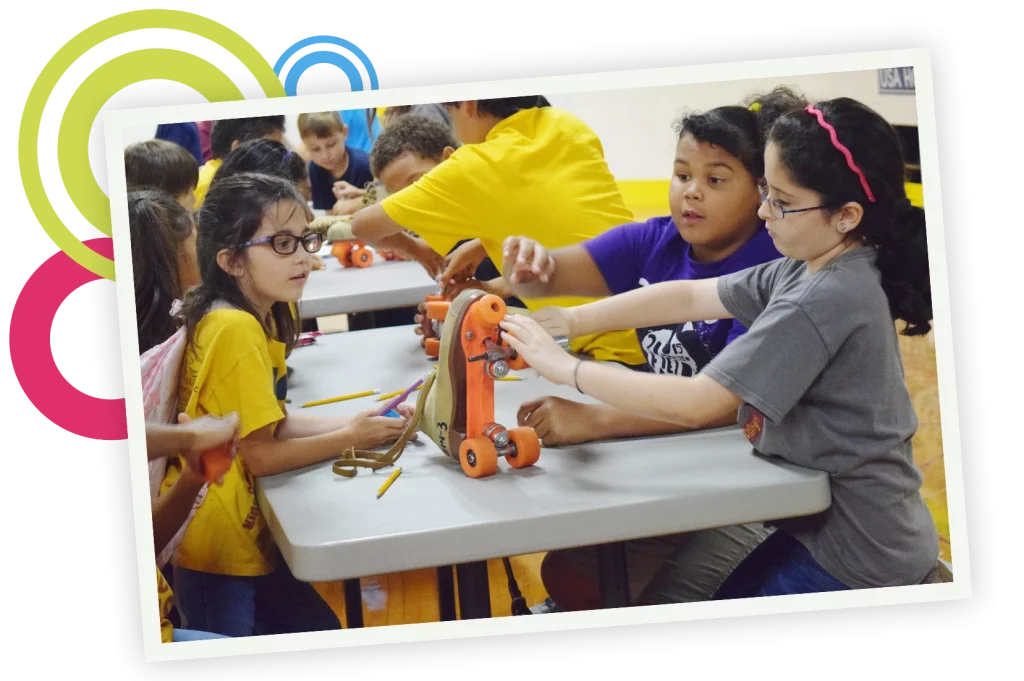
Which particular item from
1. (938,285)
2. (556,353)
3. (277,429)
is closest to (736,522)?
(556,353)

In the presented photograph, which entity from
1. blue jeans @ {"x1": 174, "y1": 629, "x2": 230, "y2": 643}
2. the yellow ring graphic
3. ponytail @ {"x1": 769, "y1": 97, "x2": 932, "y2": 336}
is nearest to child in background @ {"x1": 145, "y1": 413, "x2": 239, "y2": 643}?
blue jeans @ {"x1": 174, "y1": 629, "x2": 230, "y2": 643}

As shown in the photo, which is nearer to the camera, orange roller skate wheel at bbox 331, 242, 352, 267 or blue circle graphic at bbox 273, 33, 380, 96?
blue circle graphic at bbox 273, 33, 380, 96

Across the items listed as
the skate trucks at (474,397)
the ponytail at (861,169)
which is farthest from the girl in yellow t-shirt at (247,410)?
the ponytail at (861,169)

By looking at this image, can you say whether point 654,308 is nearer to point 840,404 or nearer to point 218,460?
point 840,404

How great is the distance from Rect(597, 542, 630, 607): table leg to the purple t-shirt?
10.8 inches

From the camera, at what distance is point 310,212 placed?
158 cm

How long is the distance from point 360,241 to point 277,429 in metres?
0.35

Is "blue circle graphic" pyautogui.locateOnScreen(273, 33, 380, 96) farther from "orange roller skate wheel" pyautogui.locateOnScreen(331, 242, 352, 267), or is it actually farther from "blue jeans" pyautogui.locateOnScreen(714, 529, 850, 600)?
"blue jeans" pyautogui.locateOnScreen(714, 529, 850, 600)

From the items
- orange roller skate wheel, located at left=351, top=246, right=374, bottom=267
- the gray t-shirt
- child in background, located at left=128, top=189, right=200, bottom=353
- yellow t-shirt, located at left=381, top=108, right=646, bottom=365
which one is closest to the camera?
the gray t-shirt

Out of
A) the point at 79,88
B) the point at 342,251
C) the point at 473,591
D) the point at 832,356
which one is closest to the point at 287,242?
the point at 342,251

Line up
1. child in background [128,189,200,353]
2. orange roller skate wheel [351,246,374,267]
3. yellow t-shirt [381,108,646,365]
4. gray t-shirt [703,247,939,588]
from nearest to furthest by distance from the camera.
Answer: gray t-shirt [703,247,939,588] < child in background [128,189,200,353] < yellow t-shirt [381,108,646,365] < orange roller skate wheel [351,246,374,267]

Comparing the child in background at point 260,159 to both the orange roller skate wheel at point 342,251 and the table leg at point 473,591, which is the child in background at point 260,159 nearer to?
the orange roller skate wheel at point 342,251

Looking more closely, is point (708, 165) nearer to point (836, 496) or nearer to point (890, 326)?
Answer: point (890, 326)

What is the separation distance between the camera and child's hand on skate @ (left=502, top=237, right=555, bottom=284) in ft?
5.26
